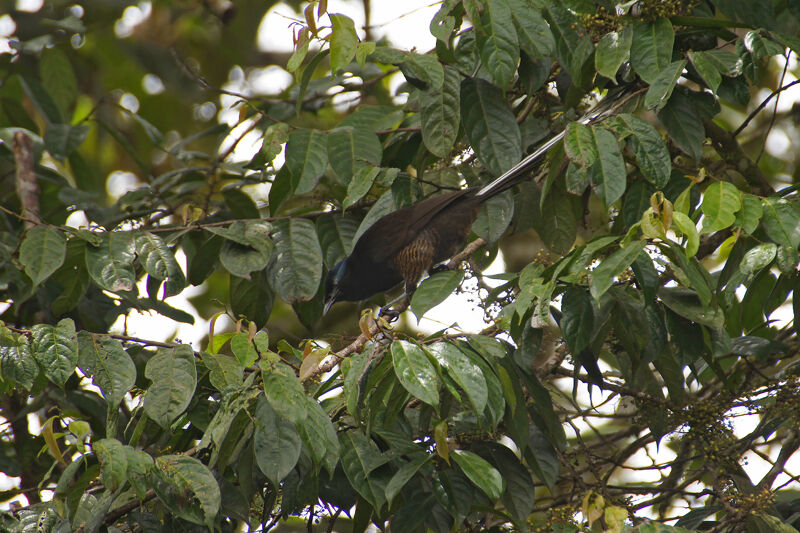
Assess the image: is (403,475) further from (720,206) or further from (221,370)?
(720,206)

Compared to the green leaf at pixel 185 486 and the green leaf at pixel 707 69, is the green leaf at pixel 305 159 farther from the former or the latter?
the green leaf at pixel 707 69

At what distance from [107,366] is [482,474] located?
1.09 metres

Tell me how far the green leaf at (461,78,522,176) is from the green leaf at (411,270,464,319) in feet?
1.52

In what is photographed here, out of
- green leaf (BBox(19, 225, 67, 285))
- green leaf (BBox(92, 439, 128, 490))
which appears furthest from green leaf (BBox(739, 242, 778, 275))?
green leaf (BBox(19, 225, 67, 285))

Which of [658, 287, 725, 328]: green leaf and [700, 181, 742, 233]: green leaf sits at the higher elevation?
[700, 181, 742, 233]: green leaf

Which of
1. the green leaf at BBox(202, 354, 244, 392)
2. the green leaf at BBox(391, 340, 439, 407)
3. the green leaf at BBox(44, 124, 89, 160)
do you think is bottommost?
the green leaf at BBox(391, 340, 439, 407)

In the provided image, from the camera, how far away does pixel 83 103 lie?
615 centimetres

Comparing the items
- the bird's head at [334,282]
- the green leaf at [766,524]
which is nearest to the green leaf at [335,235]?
the bird's head at [334,282]

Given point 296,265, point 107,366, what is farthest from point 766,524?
point 107,366

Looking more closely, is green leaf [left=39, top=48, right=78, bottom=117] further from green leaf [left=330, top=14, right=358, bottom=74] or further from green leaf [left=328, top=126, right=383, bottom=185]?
green leaf [left=330, top=14, right=358, bottom=74]

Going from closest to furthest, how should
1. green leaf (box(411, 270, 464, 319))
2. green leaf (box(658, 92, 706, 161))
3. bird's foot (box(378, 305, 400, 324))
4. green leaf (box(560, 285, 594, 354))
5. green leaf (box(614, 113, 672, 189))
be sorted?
green leaf (box(560, 285, 594, 354)) < green leaf (box(614, 113, 672, 189)) < green leaf (box(411, 270, 464, 319)) < green leaf (box(658, 92, 706, 161)) < bird's foot (box(378, 305, 400, 324))

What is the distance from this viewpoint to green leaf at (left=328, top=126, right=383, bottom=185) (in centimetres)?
285

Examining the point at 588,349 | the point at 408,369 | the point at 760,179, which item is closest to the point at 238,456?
the point at 408,369

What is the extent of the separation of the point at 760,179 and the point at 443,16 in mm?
1396
